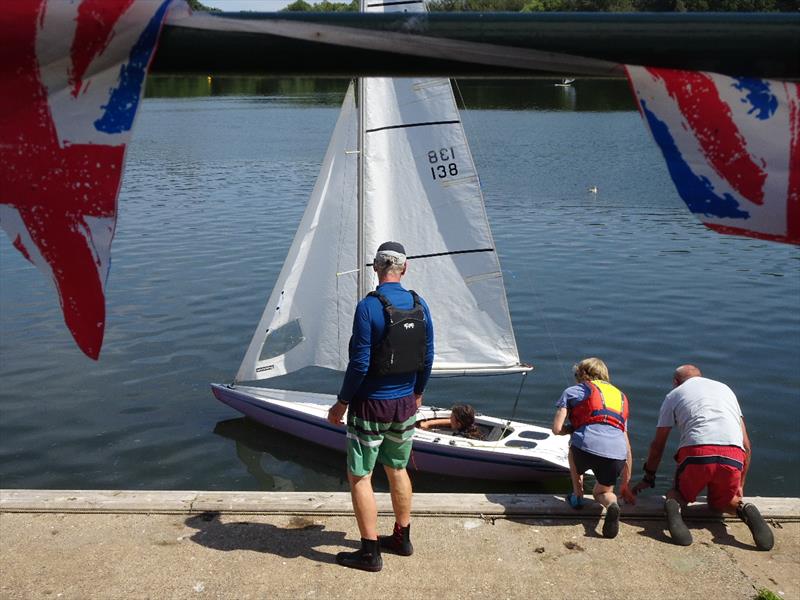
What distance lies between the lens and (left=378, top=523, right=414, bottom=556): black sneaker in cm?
646

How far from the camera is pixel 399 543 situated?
21.2 ft

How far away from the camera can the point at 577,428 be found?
7680 millimetres

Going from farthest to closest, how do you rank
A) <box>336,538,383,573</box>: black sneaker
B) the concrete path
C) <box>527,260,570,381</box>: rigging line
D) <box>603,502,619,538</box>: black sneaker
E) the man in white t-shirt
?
1. <box>527,260,570,381</box>: rigging line
2. the man in white t-shirt
3. <box>603,502,619,538</box>: black sneaker
4. <box>336,538,383,573</box>: black sneaker
5. the concrete path

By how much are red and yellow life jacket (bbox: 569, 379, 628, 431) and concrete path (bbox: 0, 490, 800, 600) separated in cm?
70

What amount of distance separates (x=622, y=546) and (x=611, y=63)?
5530 millimetres

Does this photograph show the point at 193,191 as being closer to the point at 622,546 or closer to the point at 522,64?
the point at 622,546

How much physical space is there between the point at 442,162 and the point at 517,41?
930cm

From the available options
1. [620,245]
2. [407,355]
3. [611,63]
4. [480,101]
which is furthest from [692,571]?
[480,101]

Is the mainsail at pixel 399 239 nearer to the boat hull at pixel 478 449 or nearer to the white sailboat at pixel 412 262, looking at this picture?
the white sailboat at pixel 412 262

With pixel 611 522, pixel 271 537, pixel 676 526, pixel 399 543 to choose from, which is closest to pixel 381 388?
pixel 399 543

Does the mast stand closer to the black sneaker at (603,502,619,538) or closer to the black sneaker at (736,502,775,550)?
the black sneaker at (603,502,619,538)

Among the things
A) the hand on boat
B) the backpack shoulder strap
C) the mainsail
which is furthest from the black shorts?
the mainsail

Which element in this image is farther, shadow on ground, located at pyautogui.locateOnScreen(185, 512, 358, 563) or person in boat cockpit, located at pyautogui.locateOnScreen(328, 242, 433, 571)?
shadow on ground, located at pyautogui.locateOnScreen(185, 512, 358, 563)

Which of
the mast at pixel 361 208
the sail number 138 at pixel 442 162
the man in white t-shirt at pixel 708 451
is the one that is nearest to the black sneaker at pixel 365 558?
the man in white t-shirt at pixel 708 451
